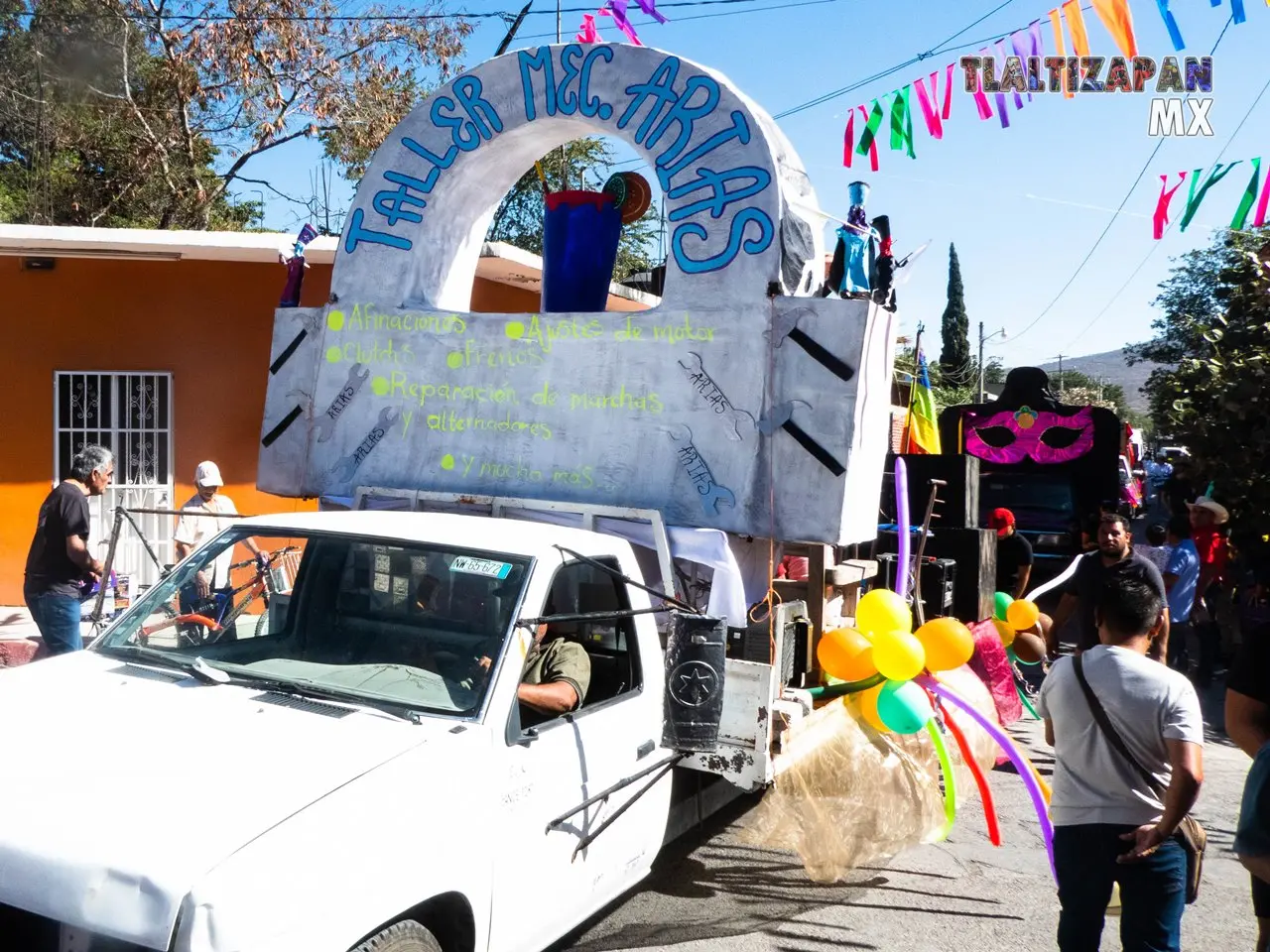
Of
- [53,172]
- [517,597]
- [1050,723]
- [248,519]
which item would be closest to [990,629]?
[1050,723]

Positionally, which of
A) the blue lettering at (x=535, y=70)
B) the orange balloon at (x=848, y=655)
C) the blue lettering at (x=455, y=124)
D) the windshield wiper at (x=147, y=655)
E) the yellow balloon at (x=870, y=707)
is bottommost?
the yellow balloon at (x=870, y=707)

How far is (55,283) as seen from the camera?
10297mm

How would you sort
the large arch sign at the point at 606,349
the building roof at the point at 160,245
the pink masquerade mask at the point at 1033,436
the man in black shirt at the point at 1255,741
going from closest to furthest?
the man in black shirt at the point at 1255,741, the large arch sign at the point at 606,349, the building roof at the point at 160,245, the pink masquerade mask at the point at 1033,436

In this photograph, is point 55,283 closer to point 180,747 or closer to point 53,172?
point 180,747

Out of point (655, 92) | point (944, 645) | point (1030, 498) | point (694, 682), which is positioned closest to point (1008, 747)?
point (944, 645)

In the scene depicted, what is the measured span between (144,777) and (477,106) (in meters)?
4.09

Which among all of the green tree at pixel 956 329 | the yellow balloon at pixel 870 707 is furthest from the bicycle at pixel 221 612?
the green tree at pixel 956 329

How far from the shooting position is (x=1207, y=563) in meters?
10.1

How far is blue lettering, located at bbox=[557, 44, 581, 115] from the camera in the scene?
5562mm

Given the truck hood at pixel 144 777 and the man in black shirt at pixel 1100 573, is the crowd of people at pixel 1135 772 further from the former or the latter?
the man in black shirt at pixel 1100 573

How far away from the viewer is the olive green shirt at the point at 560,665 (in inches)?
153

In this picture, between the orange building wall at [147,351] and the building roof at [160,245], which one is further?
the orange building wall at [147,351]

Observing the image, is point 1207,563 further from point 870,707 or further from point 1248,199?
point 870,707

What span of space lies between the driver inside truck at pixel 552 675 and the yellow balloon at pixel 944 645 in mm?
1615
